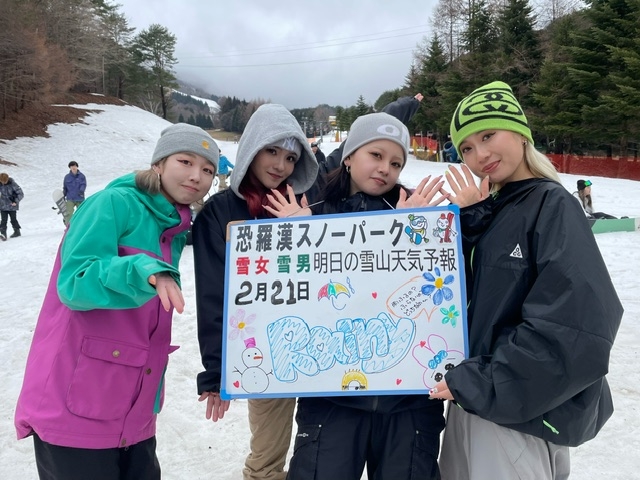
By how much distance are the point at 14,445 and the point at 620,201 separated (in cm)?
1570

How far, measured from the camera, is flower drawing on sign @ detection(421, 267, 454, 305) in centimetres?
167

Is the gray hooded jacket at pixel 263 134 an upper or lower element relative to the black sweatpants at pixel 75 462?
upper

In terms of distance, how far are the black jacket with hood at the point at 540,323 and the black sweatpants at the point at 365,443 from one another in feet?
1.12

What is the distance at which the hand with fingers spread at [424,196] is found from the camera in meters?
1.88

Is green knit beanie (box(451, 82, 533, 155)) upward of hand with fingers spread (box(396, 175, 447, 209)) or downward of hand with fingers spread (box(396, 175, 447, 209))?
upward

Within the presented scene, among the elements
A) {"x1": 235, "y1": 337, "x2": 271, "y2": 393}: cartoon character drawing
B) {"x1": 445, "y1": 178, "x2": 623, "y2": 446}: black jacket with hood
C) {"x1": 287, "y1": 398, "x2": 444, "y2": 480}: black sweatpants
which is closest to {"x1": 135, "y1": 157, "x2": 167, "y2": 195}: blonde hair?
{"x1": 235, "y1": 337, "x2": 271, "y2": 393}: cartoon character drawing

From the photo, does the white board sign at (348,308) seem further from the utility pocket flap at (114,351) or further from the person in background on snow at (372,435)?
the utility pocket flap at (114,351)

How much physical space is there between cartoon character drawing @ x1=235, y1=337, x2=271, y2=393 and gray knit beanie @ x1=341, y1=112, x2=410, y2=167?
3.36ft

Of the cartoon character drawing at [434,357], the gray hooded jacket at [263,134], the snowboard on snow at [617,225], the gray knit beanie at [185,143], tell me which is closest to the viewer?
the cartoon character drawing at [434,357]

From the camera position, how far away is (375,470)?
1849mm

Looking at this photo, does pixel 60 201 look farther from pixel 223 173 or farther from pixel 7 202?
pixel 223 173

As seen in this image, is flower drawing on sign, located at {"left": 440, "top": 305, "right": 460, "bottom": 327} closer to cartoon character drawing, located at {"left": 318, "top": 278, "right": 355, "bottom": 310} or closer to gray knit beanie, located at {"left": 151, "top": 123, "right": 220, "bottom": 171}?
cartoon character drawing, located at {"left": 318, "top": 278, "right": 355, "bottom": 310}

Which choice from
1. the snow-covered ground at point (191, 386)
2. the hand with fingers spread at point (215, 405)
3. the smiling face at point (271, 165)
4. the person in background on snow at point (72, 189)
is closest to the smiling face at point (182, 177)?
the smiling face at point (271, 165)

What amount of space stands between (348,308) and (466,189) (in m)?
0.70
